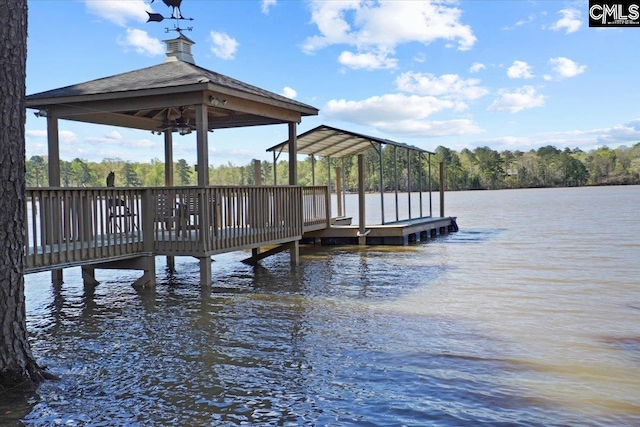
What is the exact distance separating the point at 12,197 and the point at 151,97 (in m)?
5.25

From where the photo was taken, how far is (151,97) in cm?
942

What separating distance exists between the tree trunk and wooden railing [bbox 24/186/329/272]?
2.79 meters

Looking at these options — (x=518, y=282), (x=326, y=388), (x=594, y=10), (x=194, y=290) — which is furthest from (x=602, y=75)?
(x=326, y=388)

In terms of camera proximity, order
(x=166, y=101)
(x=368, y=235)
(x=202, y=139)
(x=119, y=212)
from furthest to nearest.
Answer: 1. (x=368, y=235)
2. (x=166, y=101)
3. (x=202, y=139)
4. (x=119, y=212)

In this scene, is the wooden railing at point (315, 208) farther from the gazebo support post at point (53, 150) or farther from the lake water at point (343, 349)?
the gazebo support post at point (53, 150)

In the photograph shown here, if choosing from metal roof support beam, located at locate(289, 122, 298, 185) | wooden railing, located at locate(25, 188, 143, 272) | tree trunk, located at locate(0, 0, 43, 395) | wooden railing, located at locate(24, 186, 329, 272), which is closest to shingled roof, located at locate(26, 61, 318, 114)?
metal roof support beam, located at locate(289, 122, 298, 185)

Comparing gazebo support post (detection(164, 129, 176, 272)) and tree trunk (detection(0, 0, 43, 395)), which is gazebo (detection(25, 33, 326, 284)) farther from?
tree trunk (detection(0, 0, 43, 395))

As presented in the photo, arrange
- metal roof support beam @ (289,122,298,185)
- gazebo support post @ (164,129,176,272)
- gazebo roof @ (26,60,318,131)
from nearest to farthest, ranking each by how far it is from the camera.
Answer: gazebo roof @ (26,60,318,131) → metal roof support beam @ (289,122,298,185) → gazebo support post @ (164,129,176,272)

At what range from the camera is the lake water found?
4.19 meters

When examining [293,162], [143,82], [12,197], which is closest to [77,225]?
[143,82]

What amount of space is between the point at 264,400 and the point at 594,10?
12.6 m

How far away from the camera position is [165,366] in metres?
5.23

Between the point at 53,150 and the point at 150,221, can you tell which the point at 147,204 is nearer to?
the point at 150,221

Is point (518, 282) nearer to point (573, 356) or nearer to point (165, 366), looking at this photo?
point (573, 356)
